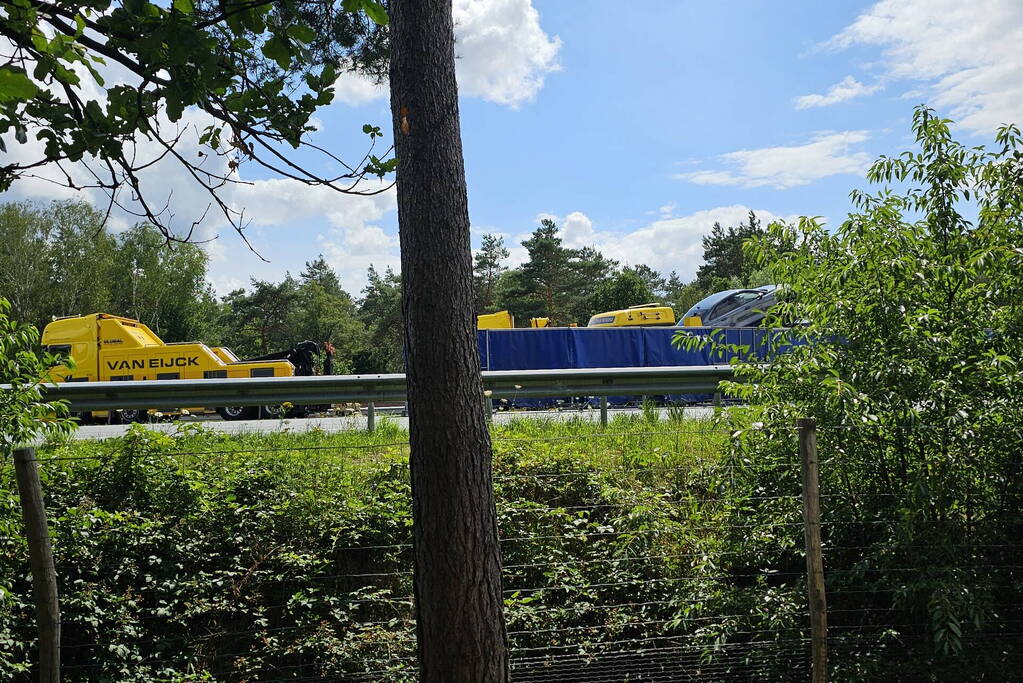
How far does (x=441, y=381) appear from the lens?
3.45 metres

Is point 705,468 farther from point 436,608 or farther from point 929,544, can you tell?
point 436,608

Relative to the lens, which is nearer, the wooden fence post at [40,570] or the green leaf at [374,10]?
the green leaf at [374,10]

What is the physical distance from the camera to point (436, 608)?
3.46 metres

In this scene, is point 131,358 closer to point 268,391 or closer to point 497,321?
point 497,321

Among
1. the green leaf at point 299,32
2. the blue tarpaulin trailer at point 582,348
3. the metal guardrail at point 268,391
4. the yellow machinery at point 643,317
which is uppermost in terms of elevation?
the yellow machinery at point 643,317

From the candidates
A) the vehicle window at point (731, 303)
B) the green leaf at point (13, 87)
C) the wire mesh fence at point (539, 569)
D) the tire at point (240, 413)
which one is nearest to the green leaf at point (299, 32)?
the green leaf at point (13, 87)

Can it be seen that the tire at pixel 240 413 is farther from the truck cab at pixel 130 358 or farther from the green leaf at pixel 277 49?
the green leaf at pixel 277 49

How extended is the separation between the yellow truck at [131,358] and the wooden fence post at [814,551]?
17420 mm

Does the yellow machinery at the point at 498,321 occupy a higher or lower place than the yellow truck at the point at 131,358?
higher

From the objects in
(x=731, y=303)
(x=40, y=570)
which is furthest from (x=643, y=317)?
(x=40, y=570)

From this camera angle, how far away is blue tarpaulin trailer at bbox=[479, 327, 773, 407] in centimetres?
2452

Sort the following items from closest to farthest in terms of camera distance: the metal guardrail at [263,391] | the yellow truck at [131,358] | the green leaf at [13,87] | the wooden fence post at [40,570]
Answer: the green leaf at [13,87] < the wooden fence post at [40,570] < the metal guardrail at [263,391] < the yellow truck at [131,358]

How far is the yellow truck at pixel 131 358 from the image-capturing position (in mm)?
20500

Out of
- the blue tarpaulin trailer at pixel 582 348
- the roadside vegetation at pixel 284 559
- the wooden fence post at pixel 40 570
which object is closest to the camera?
the wooden fence post at pixel 40 570
